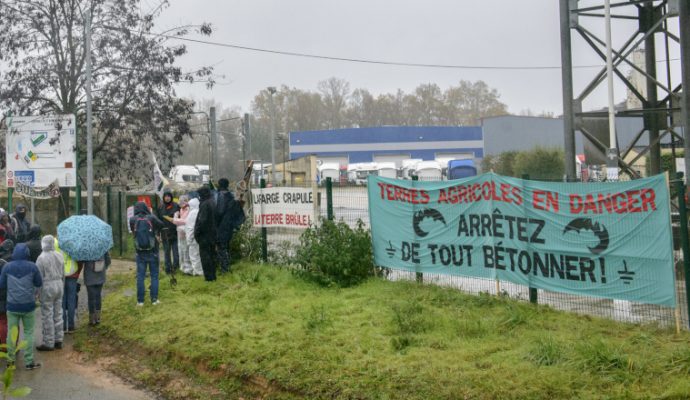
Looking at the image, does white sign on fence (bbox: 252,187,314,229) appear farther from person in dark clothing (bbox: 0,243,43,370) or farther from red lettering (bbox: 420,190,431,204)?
person in dark clothing (bbox: 0,243,43,370)

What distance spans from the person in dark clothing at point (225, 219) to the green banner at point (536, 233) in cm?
285

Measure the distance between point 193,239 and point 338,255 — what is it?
328 centimetres

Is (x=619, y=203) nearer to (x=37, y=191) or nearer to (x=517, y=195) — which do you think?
(x=517, y=195)

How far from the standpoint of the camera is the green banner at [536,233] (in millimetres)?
8023

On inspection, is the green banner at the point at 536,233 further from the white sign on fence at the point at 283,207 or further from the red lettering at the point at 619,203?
the white sign on fence at the point at 283,207

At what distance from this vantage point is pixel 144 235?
1123 centimetres

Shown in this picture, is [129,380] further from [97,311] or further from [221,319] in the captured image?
[97,311]

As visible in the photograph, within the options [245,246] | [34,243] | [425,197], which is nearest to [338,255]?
[425,197]

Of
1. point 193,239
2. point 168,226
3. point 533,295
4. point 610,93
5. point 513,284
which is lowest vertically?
point 533,295

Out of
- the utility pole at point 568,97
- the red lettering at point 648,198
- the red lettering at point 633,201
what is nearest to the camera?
the red lettering at point 648,198

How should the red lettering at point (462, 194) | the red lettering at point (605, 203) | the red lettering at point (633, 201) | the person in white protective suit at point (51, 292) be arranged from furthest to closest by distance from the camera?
the red lettering at point (462, 194) < the person in white protective suit at point (51, 292) < the red lettering at point (605, 203) < the red lettering at point (633, 201)

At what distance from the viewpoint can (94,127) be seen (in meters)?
24.1

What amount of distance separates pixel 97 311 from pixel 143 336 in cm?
151

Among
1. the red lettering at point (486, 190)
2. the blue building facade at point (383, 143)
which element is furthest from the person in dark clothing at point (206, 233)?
the blue building facade at point (383, 143)
